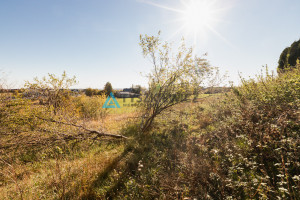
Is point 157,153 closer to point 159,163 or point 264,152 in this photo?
point 159,163

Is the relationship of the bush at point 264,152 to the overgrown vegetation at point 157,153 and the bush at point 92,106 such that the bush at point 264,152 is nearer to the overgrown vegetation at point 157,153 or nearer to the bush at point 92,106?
the overgrown vegetation at point 157,153

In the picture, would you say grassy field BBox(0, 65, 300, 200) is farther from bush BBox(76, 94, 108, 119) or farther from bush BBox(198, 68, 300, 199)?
bush BBox(76, 94, 108, 119)

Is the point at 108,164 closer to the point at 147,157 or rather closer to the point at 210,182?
the point at 147,157

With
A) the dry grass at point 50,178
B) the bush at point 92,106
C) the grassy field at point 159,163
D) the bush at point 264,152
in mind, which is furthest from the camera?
the bush at point 92,106

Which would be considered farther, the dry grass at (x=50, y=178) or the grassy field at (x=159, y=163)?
the dry grass at (x=50, y=178)

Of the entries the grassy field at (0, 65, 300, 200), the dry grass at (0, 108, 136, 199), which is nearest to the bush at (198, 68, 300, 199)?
the grassy field at (0, 65, 300, 200)

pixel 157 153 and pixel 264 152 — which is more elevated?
pixel 264 152

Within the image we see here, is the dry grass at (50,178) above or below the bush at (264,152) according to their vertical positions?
below

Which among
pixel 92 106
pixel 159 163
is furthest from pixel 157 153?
pixel 92 106

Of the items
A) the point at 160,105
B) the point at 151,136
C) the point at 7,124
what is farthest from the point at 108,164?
the point at 160,105

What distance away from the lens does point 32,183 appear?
2953 mm

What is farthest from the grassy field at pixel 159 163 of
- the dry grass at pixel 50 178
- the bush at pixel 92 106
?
the bush at pixel 92 106

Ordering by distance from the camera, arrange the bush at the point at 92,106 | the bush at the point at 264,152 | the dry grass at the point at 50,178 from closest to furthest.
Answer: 1. the bush at the point at 264,152
2. the dry grass at the point at 50,178
3. the bush at the point at 92,106

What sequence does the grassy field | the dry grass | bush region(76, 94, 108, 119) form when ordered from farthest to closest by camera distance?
bush region(76, 94, 108, 119) < the dry grass < the grassy field
